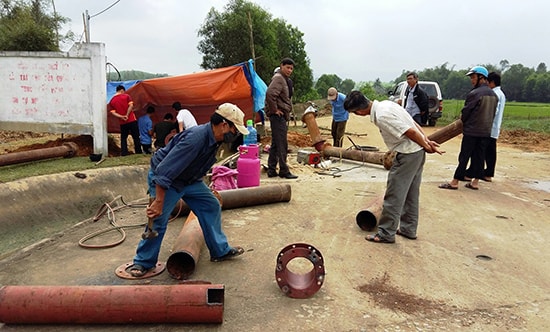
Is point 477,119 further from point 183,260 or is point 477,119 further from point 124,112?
point 124,112

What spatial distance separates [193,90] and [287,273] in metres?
6.83

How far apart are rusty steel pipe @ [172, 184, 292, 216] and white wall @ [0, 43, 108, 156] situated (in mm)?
4534

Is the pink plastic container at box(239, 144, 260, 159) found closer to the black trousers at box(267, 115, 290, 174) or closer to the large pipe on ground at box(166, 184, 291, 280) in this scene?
the black trousers at box(267, 115, 290, 174)

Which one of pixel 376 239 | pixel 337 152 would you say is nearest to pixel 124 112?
pixel 337 152

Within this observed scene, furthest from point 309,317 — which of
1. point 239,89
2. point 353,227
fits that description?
point 239,89

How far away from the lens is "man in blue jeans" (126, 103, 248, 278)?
311 centimetres

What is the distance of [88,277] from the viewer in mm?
3666

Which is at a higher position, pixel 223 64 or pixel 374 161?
pixel 223 64

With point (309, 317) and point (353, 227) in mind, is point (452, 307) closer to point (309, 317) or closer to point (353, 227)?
point (309, 317)

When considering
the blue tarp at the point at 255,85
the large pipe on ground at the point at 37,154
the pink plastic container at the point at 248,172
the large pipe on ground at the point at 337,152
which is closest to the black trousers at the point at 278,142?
the pink plastic container at the point at 248,172

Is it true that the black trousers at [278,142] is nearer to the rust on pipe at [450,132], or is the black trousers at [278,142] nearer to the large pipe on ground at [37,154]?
the rust on pipe at [450,132]

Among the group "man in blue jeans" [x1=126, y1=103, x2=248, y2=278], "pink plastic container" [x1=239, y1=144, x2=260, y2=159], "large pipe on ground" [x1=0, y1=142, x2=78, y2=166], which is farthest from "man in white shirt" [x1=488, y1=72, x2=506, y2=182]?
"large pipe on ground" [x1=0, y1=142, x2=78, y2=166]

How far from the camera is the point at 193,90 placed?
9.26m

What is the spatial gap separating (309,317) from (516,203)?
4.53 metres
